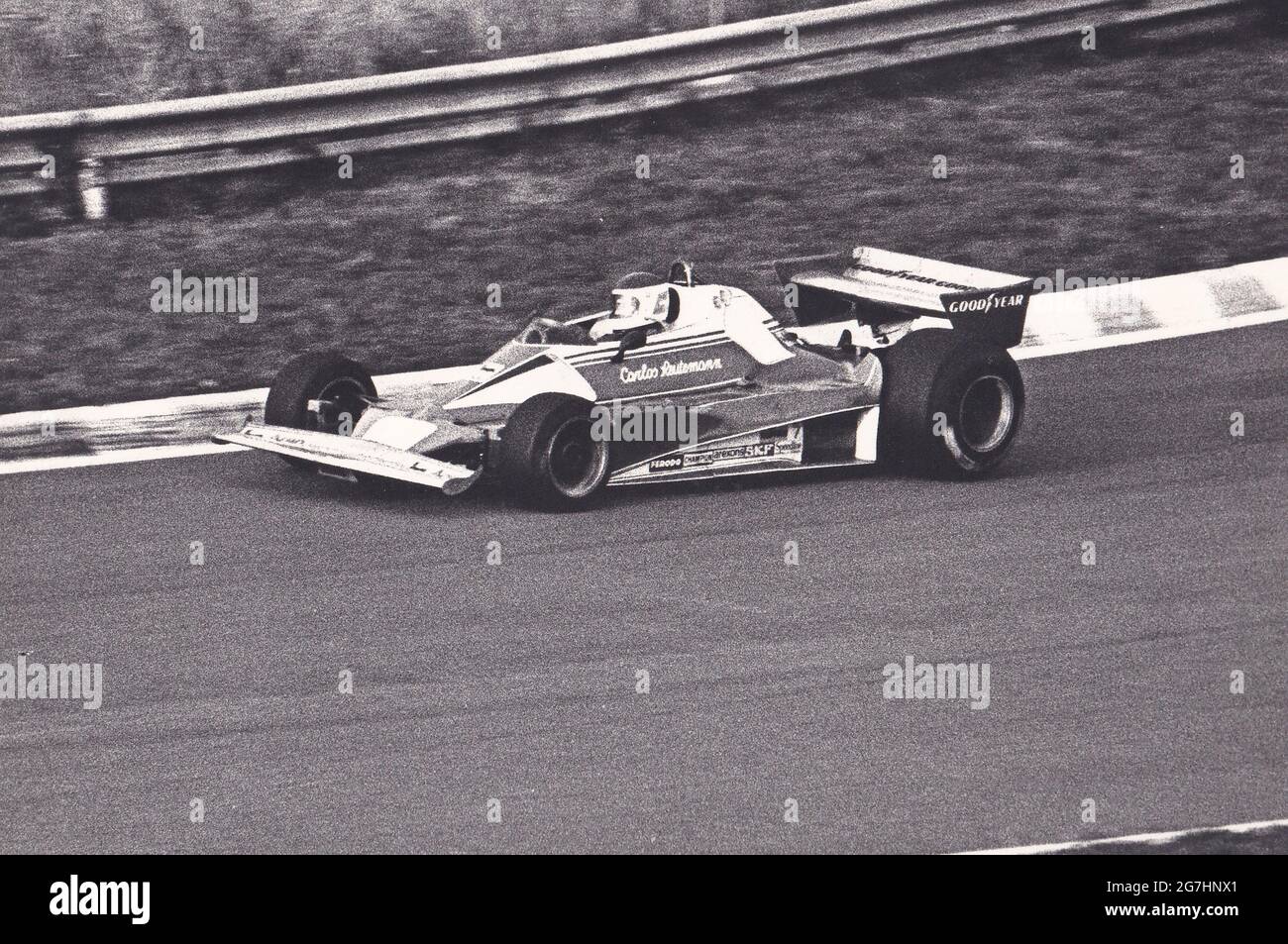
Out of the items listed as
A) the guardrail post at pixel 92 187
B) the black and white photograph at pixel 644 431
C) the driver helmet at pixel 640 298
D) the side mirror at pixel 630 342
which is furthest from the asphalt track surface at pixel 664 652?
the guardrail post at pixel 92 187

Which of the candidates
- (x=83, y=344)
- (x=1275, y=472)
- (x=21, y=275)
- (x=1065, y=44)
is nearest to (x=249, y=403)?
(x=83, y=344)

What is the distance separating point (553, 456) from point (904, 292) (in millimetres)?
2318

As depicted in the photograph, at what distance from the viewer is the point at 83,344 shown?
40.4ft

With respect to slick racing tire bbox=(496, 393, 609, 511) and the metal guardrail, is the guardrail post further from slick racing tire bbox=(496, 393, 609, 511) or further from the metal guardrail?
slick racing tire bbox=(496, 393, 609, 511)

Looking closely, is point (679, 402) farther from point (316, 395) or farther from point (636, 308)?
point (316, 395)

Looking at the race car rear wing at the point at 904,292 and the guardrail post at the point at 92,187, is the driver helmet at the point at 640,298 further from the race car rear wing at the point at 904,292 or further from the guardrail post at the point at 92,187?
the guardrail post at the point at 92,187

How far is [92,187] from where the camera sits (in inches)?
512

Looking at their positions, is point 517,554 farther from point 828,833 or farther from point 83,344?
point 83,344

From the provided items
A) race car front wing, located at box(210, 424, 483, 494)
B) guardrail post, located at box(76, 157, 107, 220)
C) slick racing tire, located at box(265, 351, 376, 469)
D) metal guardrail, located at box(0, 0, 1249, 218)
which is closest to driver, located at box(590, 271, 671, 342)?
race car front wing, located at box(210, 424, 483, 494)

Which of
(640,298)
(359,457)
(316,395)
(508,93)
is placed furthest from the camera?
(508,93)

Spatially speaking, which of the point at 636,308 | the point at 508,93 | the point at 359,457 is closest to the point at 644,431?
the point at 636,308

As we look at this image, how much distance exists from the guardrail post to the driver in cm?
417

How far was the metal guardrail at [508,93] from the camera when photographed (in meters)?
12.9

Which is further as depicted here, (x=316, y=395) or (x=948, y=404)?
(x=316, y=395)
